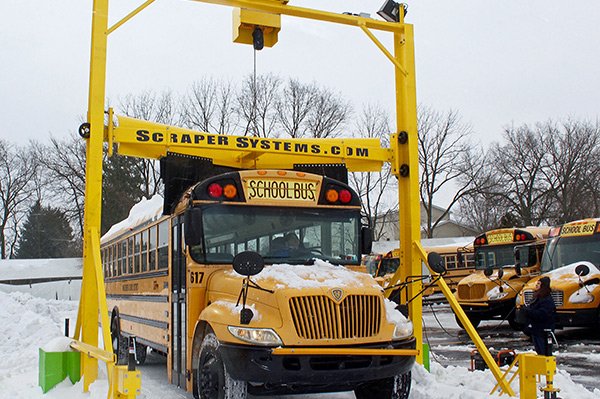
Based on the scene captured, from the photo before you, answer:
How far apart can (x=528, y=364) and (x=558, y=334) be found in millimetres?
11086

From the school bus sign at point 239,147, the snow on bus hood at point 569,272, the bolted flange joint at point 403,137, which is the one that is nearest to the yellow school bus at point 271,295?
the school bus sign at point 239,147

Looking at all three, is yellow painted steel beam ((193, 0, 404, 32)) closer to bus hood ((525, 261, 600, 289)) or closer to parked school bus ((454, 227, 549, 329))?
bus hood ((525, 261, 600, 289))

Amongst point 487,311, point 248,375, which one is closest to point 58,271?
point 487,311

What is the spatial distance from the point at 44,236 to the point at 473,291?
4922 centimetres

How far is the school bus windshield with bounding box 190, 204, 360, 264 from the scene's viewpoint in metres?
6.50

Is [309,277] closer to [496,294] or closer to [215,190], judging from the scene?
[215,190]

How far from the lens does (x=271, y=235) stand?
657 centimetres

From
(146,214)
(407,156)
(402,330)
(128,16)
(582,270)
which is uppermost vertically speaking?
(128,16)

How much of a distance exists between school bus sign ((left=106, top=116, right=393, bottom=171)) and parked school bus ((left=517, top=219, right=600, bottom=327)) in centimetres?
720

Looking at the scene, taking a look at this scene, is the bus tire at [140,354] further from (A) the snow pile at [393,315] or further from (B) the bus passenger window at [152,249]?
(A) the snow pile at [393,315]

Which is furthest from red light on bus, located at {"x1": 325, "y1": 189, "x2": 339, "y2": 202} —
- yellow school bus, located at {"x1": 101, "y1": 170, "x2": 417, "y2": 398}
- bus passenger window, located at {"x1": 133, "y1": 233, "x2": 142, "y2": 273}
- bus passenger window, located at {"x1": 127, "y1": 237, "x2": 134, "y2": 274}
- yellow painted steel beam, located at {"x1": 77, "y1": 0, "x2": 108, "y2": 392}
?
bus passenger window, located at {"x1": 127, "y1": 237, "x2": 134, "y2": 274}

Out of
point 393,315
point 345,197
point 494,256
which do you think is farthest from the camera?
point 494,256

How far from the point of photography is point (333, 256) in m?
6.77

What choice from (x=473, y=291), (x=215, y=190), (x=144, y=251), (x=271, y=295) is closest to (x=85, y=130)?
(x=215, y=190)
